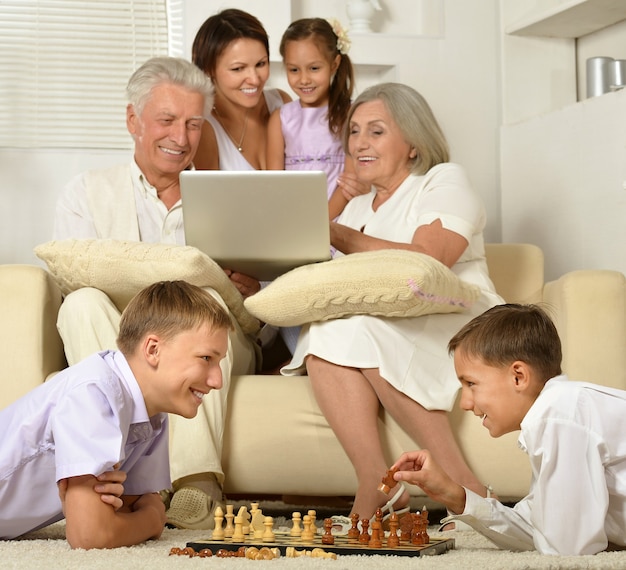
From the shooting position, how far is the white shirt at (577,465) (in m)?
1.43

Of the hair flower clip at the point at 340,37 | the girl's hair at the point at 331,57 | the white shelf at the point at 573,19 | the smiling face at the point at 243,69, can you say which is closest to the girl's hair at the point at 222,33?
A: the smiling face at the point at 243,69

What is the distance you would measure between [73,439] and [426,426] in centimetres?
81

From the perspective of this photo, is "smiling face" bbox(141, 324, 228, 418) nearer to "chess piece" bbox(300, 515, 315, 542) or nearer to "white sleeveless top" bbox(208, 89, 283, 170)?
"chess piece" bbox(300, 515, 315, 542)

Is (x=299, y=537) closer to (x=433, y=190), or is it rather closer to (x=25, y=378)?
(x=25, y=378)

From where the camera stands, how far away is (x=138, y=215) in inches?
103

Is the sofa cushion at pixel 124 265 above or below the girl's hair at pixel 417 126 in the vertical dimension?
below

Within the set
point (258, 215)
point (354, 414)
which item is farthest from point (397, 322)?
point (258, 215)

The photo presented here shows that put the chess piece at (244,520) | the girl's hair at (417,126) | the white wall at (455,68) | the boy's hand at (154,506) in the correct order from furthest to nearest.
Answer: the white wall at (455,68)
the girl's hair at (417,126)
the boy's hand at (154,506)
the chess piece at (244,520)

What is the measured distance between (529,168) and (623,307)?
1430 mm

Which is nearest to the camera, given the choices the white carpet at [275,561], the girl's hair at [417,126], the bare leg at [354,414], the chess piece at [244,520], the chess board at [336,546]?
the white carpet at [275,561]

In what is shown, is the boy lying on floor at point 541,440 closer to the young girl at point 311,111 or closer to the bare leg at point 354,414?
the bare leg at point 354,414

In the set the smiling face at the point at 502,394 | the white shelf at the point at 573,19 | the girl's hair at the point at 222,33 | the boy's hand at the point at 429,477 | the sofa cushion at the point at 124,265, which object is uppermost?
the white shelf at the point at 573,19

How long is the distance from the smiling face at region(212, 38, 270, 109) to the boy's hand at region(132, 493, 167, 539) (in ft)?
5.01

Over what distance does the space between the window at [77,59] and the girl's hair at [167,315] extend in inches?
84.7
